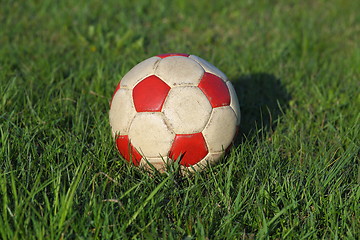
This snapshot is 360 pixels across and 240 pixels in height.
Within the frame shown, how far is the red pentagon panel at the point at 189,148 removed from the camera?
96.1 inches

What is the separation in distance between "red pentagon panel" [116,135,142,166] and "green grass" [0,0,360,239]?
2.7 inches

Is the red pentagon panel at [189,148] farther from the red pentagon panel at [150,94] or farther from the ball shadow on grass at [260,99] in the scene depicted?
the ball shadow on grass at [260,99]

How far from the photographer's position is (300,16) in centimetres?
541

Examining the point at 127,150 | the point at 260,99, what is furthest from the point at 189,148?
the point at 260,99

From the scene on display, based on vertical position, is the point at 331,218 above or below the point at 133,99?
below

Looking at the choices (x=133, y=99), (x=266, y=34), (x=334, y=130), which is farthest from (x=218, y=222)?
(x=266, y=34)

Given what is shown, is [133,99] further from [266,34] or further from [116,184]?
[266,34]

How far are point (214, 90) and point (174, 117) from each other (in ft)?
1.05

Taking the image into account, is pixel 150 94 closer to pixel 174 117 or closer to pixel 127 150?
pixel 174 117

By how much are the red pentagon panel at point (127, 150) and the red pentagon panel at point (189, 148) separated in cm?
22

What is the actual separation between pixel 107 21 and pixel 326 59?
255 centimetres

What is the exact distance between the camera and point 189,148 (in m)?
2.46

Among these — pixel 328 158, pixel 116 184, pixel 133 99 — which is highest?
pixel 133 99

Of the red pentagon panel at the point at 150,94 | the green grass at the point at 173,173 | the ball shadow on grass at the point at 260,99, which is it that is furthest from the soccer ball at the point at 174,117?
the ball shadow on grass at the point at 260,99
